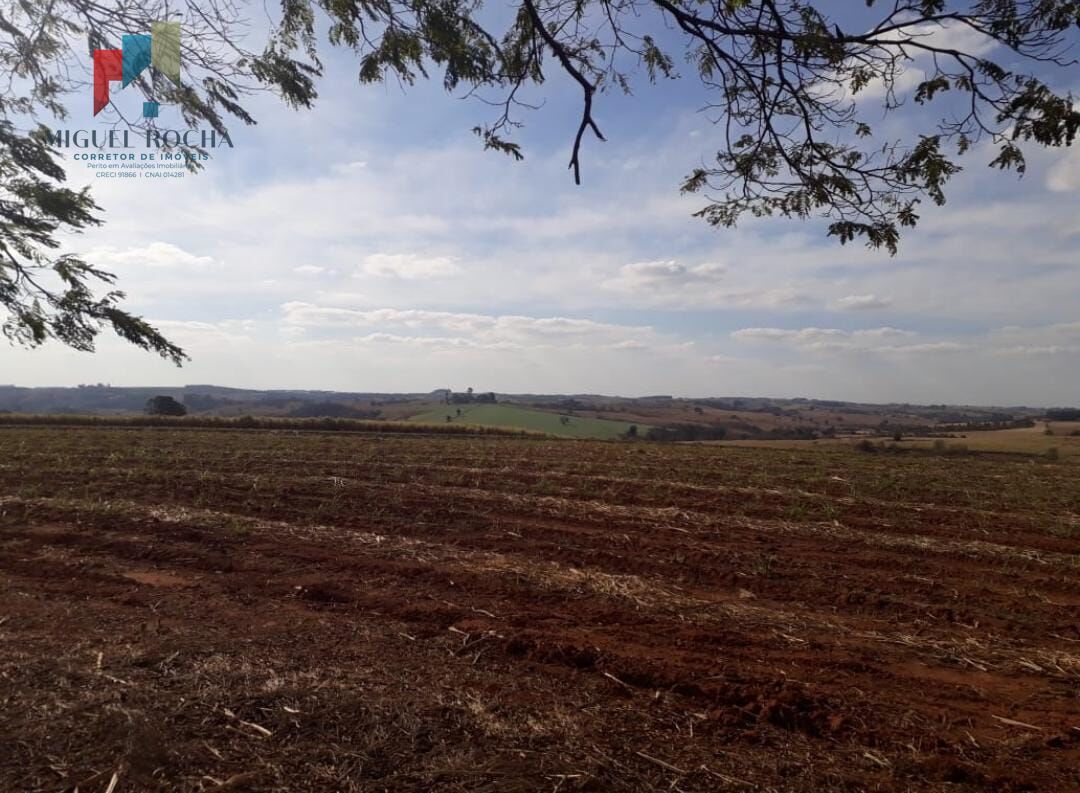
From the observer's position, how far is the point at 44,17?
4984 mm

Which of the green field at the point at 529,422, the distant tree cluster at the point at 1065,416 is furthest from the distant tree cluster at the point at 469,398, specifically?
the distant tree cluster at the point at 1065,416

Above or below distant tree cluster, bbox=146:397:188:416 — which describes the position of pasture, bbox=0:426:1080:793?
below

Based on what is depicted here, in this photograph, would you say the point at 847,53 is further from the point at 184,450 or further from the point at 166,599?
the point at 184,450

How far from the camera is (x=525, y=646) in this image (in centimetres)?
462

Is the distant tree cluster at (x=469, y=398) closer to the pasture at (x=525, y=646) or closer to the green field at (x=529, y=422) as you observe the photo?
the green field at (x=529, y=422)

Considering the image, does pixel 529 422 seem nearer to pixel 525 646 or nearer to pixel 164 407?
pixel 164 407

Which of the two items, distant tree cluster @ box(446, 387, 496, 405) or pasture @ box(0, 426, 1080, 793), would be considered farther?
distant tree cluster @ box(446, 387, 496, 405)

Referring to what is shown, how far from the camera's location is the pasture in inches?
127

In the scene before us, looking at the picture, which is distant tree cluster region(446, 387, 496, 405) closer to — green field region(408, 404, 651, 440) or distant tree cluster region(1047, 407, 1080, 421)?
green field region(408, 404, 651, 440)

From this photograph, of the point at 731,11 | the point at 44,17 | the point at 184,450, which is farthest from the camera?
the point at 184,450

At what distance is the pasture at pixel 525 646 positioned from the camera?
3227 millimetres

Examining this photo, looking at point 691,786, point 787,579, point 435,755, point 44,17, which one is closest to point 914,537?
point 787,579

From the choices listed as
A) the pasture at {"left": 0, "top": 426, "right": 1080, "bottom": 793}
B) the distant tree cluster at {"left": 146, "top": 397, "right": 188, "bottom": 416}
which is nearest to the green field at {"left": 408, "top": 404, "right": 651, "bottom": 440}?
the distant tree cluster at {"left": 146, "top": 397, "right": 188, "bottom": 416}

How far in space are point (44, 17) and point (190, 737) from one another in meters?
5.64
